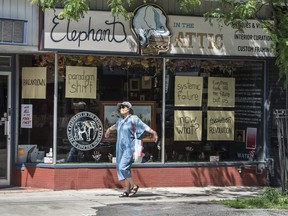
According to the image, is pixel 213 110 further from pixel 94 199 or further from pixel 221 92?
pixel 94 199

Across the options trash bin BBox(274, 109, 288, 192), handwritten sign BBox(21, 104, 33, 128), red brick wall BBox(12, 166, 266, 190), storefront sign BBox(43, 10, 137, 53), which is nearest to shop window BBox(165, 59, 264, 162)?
red brick wall BBox(12, 166, 266, 190)

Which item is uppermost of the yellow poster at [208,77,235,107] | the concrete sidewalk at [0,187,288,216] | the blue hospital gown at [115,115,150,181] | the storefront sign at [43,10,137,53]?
the storefront sign at [43,10,137,53]

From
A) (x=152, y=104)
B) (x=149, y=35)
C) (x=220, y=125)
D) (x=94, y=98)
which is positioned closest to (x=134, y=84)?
(x=152, y=104)

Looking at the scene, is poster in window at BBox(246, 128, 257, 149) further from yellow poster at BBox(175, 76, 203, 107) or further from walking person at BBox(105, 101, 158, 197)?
walking person at BBox(105, 101, 158, 197)

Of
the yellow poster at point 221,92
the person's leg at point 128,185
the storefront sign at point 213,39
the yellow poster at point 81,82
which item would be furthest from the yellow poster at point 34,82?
the yellow poster at point 221,92

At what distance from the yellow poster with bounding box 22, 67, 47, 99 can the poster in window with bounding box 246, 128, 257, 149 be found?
4.82 meters

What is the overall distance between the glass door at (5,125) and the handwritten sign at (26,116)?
0.29 meters

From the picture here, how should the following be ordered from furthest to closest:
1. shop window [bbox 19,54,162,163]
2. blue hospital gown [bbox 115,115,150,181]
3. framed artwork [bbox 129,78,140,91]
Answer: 1. framed artwork [bbox 129,78,140,91]
2. shop window [bbox 19,54,162,163]
3. blue hospital gown [bbox 115,115,150,181]

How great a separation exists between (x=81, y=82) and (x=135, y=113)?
1.37 meters

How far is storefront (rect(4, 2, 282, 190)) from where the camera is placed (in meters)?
10.9

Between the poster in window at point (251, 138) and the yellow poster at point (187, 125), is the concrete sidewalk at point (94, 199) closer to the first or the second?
the poster in window at point (251, 138)

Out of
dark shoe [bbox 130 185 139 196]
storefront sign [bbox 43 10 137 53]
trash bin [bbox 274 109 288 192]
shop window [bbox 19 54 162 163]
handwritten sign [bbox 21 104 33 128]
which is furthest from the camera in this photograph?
handwritten sign [bbox 21 104 33 128]

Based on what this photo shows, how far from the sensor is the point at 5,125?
11016 mm

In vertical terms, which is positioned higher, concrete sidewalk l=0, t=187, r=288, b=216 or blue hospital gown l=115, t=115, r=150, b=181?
blue hospital gown l=115, t=115, r=150, b=181
